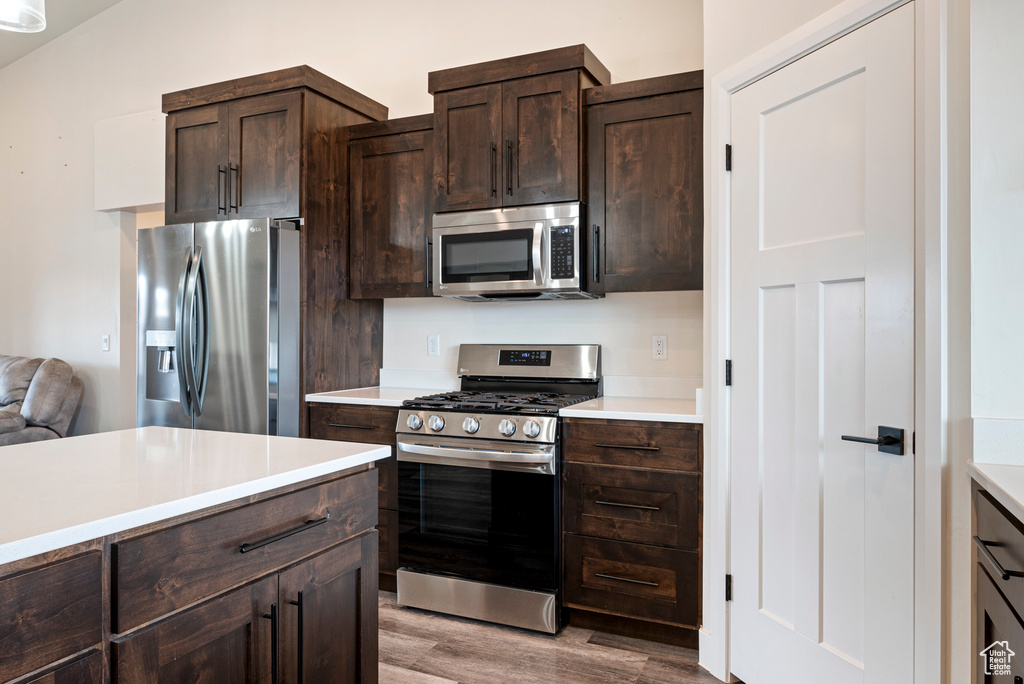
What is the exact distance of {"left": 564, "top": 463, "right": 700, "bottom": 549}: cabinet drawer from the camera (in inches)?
97.7

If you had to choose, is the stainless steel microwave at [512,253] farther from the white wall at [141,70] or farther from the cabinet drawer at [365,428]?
the cabinet drawer at [365,428]

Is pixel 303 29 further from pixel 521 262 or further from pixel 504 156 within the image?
pixel 521 262

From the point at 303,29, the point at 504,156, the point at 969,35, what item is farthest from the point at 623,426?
the point at 303,29

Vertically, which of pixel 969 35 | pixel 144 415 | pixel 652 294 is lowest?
pixel 144 415

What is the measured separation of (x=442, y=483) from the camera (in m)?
2.86

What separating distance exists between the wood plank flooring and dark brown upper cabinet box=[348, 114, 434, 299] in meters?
1.56

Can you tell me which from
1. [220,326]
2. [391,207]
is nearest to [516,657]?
[220,326]

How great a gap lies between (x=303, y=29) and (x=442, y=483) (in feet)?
9.81

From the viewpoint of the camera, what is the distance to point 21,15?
1.58 m

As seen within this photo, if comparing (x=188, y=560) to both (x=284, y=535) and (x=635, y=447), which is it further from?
(x=635, y=447)

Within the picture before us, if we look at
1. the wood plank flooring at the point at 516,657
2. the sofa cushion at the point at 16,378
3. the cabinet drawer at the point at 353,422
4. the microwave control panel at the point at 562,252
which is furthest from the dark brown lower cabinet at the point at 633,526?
the sofa cushion at the point at 16,378

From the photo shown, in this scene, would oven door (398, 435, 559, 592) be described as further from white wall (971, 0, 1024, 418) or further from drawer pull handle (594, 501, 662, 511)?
white wall (971, 0, 1024, 418)

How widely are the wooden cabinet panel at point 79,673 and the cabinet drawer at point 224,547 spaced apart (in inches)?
2.0

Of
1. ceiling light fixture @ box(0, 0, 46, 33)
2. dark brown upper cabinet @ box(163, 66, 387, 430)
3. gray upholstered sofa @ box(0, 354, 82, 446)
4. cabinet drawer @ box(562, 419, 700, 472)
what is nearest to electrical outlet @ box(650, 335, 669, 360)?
cabinet drawer @ box(562, 419, 700, 472)
